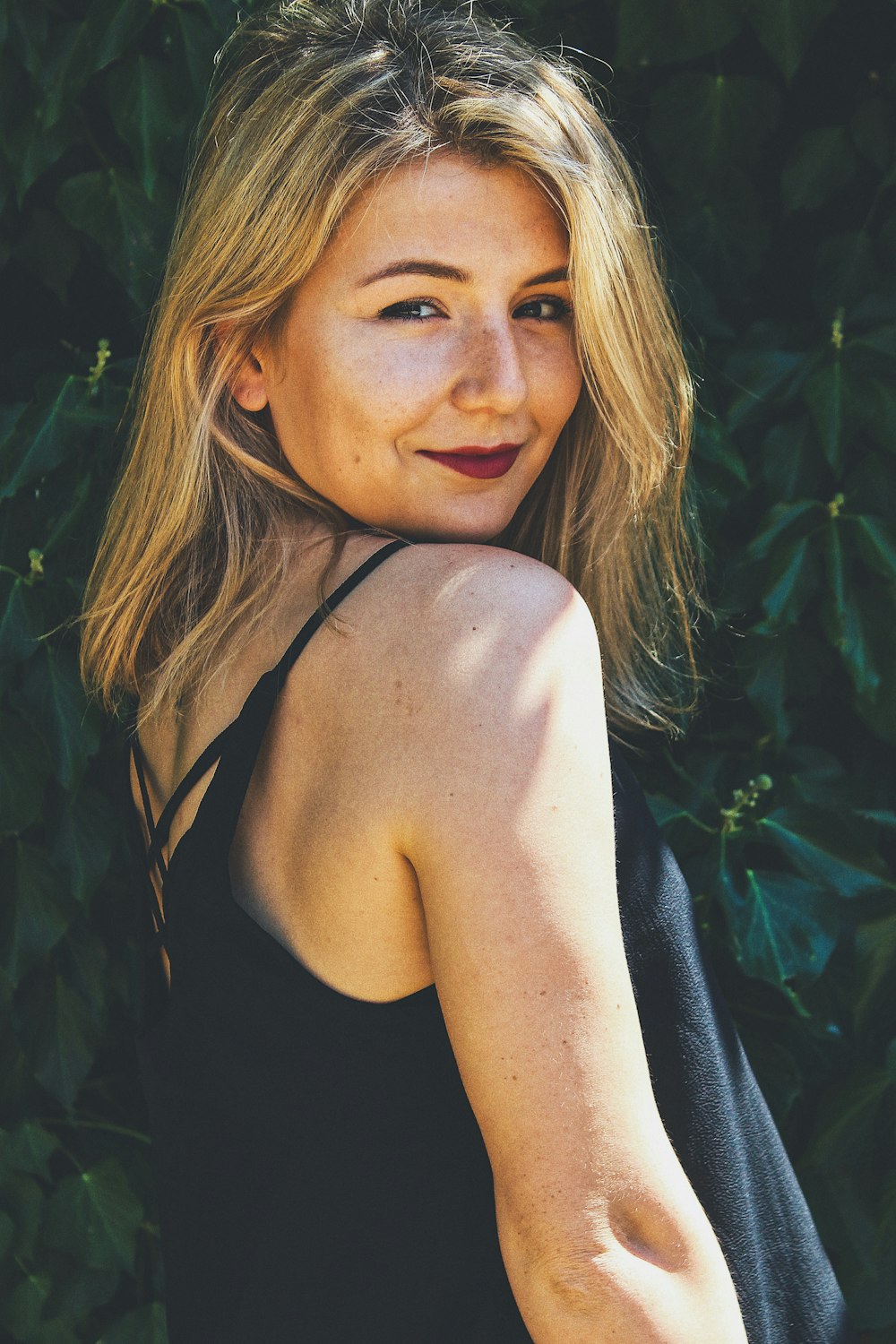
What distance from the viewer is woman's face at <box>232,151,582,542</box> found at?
3.74 ft

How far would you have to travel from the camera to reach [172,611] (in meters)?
1.37

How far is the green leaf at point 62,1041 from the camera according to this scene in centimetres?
182

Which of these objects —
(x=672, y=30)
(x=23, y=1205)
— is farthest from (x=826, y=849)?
(x=23, y=1205)

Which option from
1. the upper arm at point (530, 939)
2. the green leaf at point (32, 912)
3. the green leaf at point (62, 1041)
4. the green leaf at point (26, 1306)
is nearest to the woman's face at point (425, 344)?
the upper arm at point (530, 939)

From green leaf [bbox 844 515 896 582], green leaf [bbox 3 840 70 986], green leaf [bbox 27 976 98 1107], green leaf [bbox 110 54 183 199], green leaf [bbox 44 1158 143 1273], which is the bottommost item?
green leaf [bbox 44 1158 143 1273]

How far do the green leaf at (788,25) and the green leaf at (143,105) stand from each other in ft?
2.47

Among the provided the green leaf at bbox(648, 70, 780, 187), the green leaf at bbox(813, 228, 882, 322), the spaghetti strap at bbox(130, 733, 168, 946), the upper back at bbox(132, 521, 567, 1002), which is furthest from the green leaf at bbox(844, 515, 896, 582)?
the spaghetti strap at bbox(130, 733, 168, 946)

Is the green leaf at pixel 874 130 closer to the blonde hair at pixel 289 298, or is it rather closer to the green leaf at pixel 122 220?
the blonde hair at pixel 289 298

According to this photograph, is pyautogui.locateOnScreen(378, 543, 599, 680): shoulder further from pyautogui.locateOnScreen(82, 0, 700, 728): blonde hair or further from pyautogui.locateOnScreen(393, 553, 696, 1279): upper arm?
pyautogui.locateOnScreen(82, 0, 700, 728): blonde hair

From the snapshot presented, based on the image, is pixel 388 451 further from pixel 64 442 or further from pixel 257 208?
pixel 64 442

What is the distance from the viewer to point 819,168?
5.42 feet

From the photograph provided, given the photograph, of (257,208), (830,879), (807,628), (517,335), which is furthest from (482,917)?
(807,628)

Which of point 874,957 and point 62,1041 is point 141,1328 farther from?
point 874,957

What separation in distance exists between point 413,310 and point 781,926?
2.90ft
